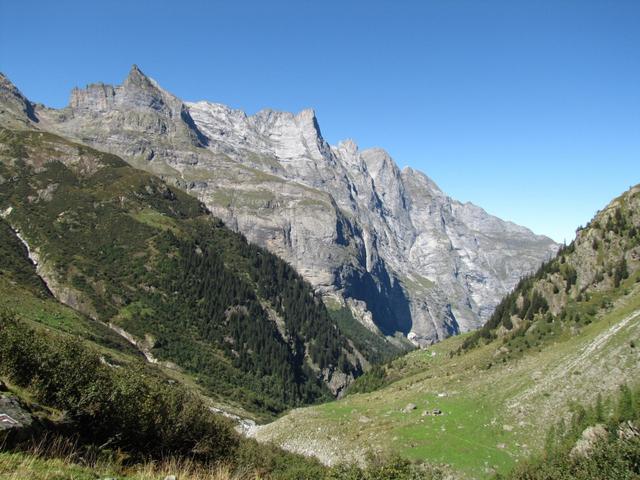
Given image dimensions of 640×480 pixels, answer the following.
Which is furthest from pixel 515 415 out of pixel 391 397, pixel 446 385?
pixel 391 397

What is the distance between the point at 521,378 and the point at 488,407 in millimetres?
6826

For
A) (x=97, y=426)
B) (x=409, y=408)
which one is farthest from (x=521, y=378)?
(x=97, y=426)

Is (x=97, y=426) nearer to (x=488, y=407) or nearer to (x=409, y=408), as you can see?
(x=488, y=407)

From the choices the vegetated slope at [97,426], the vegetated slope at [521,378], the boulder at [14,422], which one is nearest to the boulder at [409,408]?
the vegetated slope at [521,378]

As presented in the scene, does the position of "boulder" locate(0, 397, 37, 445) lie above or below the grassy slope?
above

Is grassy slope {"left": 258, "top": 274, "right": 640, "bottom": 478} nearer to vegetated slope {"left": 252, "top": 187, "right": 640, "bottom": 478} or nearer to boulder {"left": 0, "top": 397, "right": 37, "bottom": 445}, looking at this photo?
vegetated slope {"left": 252, "top": 187, "right": 640, "bottom": 478}

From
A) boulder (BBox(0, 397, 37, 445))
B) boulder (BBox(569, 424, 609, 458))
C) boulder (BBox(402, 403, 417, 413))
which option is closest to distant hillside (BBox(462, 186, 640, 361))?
boulder (BBox(402, 403, 417, 413))

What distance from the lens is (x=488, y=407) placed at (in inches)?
2144

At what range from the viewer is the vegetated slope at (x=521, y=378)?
47.0 meters

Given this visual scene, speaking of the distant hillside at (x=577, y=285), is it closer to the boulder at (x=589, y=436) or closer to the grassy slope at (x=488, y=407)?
the grassy slope at (x=488, y=407)

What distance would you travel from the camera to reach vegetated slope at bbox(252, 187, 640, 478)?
47.0m

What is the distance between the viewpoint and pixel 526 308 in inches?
3457

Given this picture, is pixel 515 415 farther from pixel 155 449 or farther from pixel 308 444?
pixel 155 449

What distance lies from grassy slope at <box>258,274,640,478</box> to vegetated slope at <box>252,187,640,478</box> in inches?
5.9
